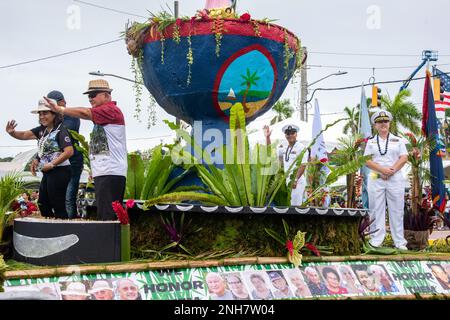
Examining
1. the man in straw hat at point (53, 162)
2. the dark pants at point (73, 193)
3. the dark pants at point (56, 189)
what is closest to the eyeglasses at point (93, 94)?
the man in straw hat at point (53, 162)

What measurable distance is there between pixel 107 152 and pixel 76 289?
4.36ft

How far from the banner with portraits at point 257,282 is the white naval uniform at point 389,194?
3.67ft

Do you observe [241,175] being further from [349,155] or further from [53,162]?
[349,155]

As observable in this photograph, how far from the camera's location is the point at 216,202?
15.5ft

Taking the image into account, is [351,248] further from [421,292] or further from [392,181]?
[392,181]

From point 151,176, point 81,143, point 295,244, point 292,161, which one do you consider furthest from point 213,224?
point 292,161

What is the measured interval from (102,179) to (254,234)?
4.07 ft

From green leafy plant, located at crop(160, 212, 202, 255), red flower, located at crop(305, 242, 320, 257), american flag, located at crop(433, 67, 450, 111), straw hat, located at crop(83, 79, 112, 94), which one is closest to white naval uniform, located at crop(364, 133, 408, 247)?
red flower, located at crop(305, 242, 320, 257)

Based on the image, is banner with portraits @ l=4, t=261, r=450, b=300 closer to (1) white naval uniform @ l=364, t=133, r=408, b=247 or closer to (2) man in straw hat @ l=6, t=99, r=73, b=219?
(1) white naval uniform @ l=364, t=133, r=408, b=247

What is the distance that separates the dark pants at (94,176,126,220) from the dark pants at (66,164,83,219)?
1.20m

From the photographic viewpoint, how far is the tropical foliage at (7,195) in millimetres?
4645

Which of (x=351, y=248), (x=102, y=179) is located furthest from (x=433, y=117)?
(x=102, y=179)

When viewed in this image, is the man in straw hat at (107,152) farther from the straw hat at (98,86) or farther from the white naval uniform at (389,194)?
the white naval uniform at (389,194)

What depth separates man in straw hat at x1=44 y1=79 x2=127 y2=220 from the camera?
4.68m
